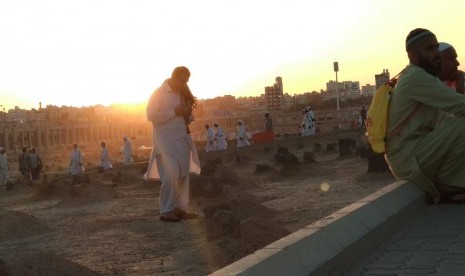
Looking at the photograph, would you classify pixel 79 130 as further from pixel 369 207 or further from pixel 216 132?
pixel 369 207

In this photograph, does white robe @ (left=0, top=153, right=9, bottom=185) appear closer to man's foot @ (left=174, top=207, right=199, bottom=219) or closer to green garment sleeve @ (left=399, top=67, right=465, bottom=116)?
man's foot @ (left=174, top=207, right=199, bottom=219)

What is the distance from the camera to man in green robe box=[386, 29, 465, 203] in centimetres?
616

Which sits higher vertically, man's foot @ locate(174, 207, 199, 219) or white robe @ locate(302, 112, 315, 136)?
white robe @ locate(302, 112, 315, 136)

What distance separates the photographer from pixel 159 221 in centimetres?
1051

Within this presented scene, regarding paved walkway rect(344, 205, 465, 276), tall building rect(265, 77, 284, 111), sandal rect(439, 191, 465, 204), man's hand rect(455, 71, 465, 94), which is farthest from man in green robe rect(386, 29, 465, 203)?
tall building rect(265, 77, 284, 111)

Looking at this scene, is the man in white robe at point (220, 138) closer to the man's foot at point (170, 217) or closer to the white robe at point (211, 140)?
the white robe at point (211, 140)

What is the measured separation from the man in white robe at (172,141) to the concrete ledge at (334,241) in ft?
11.2

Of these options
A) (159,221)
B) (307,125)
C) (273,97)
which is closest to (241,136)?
(307,125)

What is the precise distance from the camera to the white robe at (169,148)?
8578 mm

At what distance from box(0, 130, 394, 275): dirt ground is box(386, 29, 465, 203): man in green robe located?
2.23 m

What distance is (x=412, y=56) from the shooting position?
655cm

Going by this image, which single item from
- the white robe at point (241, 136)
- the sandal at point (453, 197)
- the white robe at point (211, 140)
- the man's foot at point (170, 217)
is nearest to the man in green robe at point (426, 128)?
the sandal at point (453, 197)

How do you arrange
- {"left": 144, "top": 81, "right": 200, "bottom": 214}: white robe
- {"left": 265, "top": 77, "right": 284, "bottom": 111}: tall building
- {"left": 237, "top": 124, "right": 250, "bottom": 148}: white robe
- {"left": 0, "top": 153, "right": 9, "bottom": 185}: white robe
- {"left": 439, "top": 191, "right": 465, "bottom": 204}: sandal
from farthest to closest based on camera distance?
{"left": 265, "top": 77, "right": 284, "bottom": 111}: tall building → {"left": 237, "top": 124, "right": 250, "bottom": 148}: white robe → {"left": 0, "top": 153, "right": 9, "bottom": 185}: white robe → {"left": 144, "top": 81, "right": 200, "bottom": 214}: white robe → {"left": 439, "top": 191, "right": 465, "bottom": 204}: sandal

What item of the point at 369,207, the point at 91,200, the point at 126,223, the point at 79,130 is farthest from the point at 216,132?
the point at 79,130
